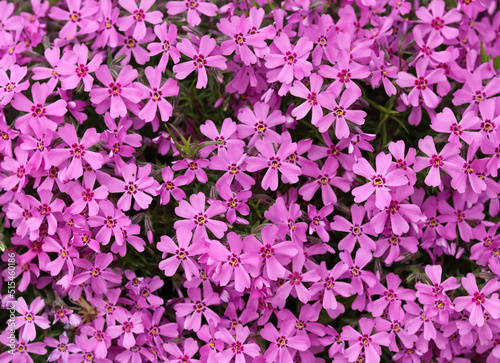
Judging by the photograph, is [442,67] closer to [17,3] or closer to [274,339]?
[274,339]

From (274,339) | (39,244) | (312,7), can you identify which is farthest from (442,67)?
(39,244)

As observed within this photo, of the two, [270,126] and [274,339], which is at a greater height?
[270,126]

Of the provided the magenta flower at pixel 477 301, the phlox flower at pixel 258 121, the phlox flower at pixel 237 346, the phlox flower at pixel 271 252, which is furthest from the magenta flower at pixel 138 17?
the magenta flower at pixel 477 301

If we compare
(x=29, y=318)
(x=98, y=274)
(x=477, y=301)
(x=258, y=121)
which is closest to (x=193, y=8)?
(x=258, y=121)

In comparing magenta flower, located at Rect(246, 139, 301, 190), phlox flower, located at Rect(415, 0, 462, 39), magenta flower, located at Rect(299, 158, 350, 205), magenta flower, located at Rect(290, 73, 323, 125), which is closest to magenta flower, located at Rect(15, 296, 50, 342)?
magenta flower, located at Rect(246, 139, 301, 190)

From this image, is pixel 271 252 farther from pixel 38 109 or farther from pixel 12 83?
pixel 12 83

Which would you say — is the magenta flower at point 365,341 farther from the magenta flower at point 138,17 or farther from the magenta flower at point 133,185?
the magenta flower at point 138,17

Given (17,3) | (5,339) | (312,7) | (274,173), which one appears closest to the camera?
(274,173)
